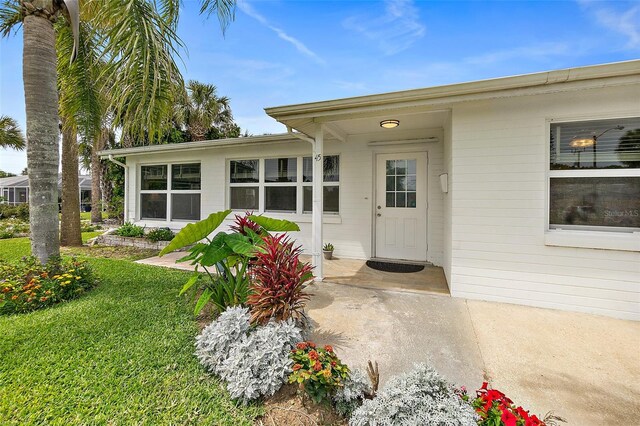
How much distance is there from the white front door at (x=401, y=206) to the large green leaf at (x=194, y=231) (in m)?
3.99

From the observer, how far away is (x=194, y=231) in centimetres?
296

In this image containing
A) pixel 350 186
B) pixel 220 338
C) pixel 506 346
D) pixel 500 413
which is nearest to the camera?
pixel 500 413

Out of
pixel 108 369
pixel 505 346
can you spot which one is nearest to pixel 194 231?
pixel 108 369

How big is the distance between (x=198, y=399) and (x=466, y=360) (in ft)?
7.29

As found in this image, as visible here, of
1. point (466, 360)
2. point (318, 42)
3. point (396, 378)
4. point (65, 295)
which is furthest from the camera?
point (318, 42)

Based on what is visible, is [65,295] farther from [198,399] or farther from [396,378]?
[396,378]

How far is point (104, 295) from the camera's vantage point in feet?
12.7

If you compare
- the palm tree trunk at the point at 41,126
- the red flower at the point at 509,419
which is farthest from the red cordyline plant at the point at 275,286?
the palm tree trunk at the point at 41,126

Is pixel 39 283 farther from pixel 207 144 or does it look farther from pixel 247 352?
pixel 207 144

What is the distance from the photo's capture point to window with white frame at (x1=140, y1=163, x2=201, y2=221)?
832 cm

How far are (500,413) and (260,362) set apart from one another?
1.46 meters

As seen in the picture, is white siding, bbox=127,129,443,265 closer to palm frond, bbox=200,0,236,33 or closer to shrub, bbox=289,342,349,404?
palm frond, bbox=200,0,236,33

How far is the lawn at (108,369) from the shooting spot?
187cm

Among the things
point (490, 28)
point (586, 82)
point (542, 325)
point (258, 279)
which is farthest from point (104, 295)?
point (490, 28)
